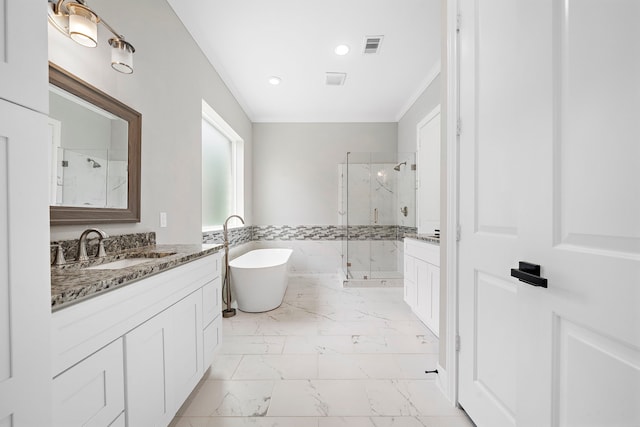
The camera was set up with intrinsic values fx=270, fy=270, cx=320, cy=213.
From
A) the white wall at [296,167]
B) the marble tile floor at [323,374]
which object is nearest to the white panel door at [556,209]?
the marble tile floor at [323,374]

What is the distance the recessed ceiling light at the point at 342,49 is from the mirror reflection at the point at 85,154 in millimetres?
2005

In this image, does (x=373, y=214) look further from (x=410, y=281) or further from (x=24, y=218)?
(x=24, y=218)

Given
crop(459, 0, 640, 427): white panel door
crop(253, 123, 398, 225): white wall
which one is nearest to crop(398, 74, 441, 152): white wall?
crop(253, 123, 398, 225): white wall

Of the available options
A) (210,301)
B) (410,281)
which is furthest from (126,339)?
(410,281)

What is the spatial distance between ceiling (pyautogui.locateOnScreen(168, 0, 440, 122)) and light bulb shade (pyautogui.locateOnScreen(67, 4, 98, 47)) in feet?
3.89

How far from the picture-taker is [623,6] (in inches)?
28.0

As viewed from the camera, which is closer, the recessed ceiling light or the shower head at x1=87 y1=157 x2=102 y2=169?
the shower head at x1=87 y1=157 x2=102 y2=169

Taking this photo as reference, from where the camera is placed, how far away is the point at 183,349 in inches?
55.0

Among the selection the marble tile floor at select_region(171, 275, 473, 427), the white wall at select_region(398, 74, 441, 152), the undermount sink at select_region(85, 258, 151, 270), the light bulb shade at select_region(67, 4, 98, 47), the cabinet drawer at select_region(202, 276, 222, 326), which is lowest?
the marble tile floor at select_region(171, 275, 473, 427)

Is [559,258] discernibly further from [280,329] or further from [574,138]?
[280,329]

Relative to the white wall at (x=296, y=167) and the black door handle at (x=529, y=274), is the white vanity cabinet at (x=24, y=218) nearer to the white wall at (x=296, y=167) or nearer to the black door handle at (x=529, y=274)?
the black door handle at (x=529, y=274)

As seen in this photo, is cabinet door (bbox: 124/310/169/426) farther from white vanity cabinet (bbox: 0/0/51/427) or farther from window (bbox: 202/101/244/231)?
window (bbox: 202/101/244/231)

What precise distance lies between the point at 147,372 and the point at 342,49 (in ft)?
9.52

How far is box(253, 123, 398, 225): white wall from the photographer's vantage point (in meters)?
4.61
